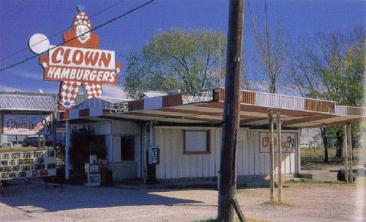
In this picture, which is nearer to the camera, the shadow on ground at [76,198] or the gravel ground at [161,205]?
the gravel ground at [161,205]

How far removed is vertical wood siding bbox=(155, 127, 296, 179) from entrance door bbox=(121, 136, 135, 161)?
48.9 inches

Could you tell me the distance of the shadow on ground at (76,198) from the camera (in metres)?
14.9

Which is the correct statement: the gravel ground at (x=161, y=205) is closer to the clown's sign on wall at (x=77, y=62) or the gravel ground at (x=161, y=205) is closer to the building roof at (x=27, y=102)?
the clown's sign on wall at (x=77, y=62)

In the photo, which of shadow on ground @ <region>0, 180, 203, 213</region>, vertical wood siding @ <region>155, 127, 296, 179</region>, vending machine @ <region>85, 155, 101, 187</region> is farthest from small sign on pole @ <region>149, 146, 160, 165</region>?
shadow on ground @ <region>0, 180, 203, 213</region>

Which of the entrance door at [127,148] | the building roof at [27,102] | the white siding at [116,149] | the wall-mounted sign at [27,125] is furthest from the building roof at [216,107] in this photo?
the building roof at [27,102]

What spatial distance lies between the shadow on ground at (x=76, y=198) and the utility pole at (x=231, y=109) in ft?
13.3

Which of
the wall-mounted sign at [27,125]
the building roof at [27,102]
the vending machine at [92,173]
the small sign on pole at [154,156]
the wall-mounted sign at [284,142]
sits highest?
the building roof at [27,102]

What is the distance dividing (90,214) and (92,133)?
979cm

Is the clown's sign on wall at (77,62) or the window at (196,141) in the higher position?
the clown's sign on wall at (77,62)

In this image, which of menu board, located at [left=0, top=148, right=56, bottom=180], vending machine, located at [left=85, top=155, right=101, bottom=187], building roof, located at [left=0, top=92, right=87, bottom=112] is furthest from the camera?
building roof, located at [left=0, top=92, right=87, bottom=112]

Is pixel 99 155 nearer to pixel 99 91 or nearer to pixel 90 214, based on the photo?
pixel 99 91

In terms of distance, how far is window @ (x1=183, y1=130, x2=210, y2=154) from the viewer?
22.9m

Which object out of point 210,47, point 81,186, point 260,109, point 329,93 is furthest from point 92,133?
point 210,47

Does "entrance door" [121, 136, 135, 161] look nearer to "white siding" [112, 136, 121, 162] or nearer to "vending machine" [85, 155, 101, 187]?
"white siding" [112, 136, 121, 162]
